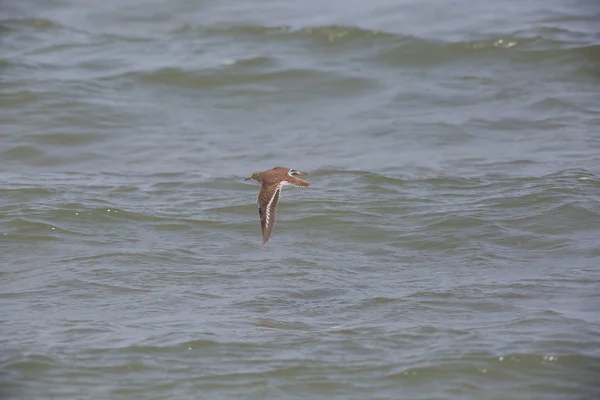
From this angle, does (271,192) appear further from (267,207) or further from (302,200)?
(302,200)

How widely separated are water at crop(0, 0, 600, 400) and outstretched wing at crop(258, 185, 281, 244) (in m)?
0.53

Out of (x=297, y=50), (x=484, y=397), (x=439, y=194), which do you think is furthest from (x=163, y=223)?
(x=297, y=50)

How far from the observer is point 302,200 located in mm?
8555

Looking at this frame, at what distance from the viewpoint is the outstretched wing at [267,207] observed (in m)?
6.38

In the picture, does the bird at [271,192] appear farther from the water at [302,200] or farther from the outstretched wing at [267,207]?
the water at [302,200]

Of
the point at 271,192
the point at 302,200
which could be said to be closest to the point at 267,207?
the point at 271,192

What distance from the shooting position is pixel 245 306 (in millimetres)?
6441

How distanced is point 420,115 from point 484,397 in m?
5.63

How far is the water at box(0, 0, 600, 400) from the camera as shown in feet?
18.6

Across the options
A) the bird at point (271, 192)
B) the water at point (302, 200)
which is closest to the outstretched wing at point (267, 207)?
the bird at point (271, 192)

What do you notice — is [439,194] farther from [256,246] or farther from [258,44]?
[258,44]

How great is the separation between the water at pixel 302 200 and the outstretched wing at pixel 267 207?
1.75 feet

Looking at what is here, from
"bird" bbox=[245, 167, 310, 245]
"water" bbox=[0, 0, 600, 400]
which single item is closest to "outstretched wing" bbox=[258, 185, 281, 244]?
"bird" bbox=[245, 167, 310, 245]

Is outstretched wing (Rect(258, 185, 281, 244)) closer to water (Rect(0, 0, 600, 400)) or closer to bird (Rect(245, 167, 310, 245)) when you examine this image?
bird (Rect(245, 167, 310, 245))
